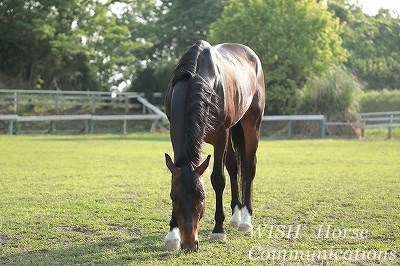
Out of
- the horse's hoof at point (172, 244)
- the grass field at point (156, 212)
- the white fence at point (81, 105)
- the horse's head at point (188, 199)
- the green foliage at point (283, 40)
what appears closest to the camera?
the horse's head at point (188, 199)

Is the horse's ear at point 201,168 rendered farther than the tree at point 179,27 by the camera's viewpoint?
No

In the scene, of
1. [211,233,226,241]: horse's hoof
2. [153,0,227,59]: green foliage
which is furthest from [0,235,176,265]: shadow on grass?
[153,0,227,59]: green foliage

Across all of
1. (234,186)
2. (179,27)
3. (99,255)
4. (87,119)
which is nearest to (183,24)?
(179,27)

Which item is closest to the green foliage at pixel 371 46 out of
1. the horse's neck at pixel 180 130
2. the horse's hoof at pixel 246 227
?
the horse's hoof at pixel 246 227

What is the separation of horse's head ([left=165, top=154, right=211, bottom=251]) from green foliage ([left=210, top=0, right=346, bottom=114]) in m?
23.9

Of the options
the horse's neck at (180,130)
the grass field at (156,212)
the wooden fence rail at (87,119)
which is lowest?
the wooden fence rail at (87,119)

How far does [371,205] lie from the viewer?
718 cm

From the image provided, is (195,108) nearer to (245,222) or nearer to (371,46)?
(245,222)

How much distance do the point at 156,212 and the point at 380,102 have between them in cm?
2669

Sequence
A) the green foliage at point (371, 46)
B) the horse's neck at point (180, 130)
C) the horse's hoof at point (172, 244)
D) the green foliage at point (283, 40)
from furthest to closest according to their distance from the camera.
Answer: the green foliage at point (371, 46) → the green foliage at point (283, 40) → the horse's hoof at point (172, 244) → the horse's neck at point (180, 130)

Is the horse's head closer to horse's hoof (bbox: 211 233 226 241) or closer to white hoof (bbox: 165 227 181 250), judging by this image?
white hoof (bbox: 165 227 181 250)

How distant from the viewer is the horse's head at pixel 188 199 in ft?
15.1

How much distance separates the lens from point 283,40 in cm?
2819

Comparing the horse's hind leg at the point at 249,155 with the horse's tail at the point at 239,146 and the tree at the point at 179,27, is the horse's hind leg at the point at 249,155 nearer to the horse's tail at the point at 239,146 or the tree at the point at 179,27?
the horse's tail at the point at 239,146
